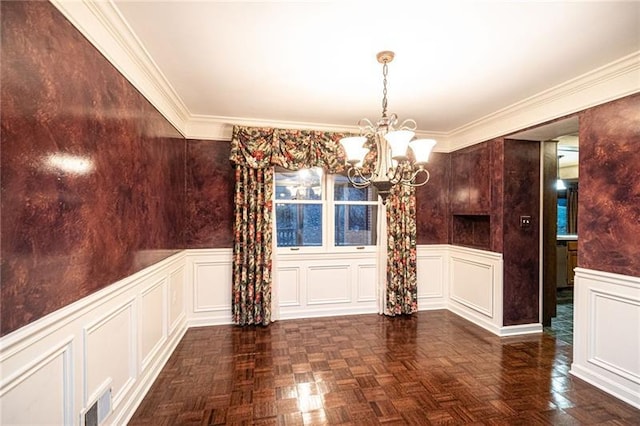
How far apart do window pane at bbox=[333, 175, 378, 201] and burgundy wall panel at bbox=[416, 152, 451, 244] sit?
692mm

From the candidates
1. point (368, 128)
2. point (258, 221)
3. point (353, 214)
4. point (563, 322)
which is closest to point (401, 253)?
point (353, 214)

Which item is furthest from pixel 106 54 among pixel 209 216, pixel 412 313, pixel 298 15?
pixel 412 313

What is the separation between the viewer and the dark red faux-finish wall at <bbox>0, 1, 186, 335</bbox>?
1.08 m

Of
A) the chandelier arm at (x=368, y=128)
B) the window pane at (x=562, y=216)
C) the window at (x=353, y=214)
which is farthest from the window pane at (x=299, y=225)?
the window pane at (x=562, y=216)

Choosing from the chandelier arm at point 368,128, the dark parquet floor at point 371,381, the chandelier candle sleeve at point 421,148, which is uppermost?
the chandelier arm at point 368,128

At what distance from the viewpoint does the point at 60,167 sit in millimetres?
1342

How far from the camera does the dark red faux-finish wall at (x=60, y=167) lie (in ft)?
3.56

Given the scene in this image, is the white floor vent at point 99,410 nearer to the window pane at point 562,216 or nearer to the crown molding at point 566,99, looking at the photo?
the crown molding at point 566,99

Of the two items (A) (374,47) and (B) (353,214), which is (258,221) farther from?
(A) (374,47)

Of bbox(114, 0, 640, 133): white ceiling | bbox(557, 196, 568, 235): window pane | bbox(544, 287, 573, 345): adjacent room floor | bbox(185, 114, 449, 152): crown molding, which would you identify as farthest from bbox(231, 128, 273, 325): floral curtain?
bbox(557, 196, 568, 235): window pane

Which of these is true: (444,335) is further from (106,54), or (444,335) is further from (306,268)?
(106,54)

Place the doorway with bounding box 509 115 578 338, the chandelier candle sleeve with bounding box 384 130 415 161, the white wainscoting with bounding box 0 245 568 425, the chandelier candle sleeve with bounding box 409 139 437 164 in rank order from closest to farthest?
the white wainscoting with bounding box 0 245 568 425
the chandelier candle sleeve with bounding box 384 130 415 161
the chandelier candle sleeve with bounding box 409 139 437 164
the doorway with bounding box 509 115 578 338

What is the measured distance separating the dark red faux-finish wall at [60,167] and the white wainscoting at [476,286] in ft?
12.0

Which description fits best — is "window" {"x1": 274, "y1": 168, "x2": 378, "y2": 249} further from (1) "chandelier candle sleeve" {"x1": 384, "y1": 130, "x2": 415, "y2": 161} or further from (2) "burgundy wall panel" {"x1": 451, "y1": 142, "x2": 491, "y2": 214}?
(1) "chandelier candle sleeve" {"x1": 384, "y1": 130, "x2": 415, "y2": 161}
